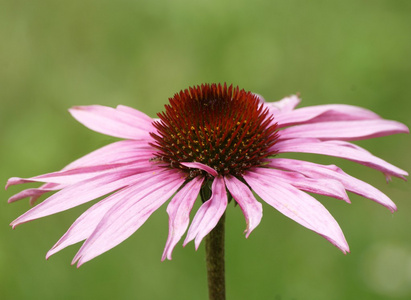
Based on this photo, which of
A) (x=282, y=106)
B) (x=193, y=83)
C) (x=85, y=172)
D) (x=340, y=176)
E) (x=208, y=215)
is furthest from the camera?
(x=193, y=83)

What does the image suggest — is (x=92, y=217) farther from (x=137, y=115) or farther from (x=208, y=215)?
(x=137, y=115)

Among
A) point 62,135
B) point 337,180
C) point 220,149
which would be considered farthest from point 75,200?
point 62,135

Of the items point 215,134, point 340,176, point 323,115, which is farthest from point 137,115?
point 340,176

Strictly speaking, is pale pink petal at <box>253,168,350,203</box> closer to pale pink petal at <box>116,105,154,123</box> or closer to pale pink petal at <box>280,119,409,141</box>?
pale pink petal at <box>280,119,409,141</box>

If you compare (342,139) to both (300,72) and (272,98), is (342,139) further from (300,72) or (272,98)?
(300,72)

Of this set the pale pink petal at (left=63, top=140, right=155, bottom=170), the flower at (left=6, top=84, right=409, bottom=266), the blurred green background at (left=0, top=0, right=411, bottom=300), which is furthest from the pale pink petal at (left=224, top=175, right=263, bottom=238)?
the blurred green background at (left=0, top=0, right=411, bottom=300)

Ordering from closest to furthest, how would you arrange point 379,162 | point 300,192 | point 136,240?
point 300,192, point 379,162, point 136,240

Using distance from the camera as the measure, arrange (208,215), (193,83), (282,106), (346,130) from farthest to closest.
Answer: (193,83) < (282,106) < (346,130) < (208,215)
